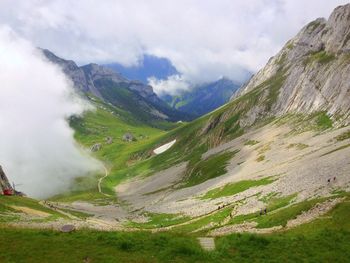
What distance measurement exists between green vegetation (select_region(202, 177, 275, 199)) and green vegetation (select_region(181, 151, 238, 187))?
32688mm

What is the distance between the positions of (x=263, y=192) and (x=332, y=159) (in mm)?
15777

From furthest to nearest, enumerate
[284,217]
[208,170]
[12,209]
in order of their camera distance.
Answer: [208,170], [12,209], [284,217]

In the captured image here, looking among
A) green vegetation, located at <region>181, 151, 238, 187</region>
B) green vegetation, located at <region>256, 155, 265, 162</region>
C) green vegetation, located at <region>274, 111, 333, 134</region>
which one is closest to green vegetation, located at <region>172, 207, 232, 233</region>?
green vegetation, located at <region>256, 155, 265, 162</region>

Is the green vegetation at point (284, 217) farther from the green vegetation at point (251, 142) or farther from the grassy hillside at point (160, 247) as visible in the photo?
the green vegetation at point (251, 142)

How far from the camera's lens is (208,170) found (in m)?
174

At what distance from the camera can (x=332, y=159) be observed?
87.8m

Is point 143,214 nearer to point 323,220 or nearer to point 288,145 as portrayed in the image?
point 288,145

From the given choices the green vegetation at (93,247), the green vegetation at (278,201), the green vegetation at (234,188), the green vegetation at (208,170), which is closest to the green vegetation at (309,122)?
the green vegetation at (208,170)

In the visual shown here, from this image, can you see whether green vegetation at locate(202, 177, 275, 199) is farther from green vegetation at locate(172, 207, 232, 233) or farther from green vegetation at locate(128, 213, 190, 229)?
green vegetation at locate(172, 207, 232, 233)

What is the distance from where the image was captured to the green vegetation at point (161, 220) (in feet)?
306

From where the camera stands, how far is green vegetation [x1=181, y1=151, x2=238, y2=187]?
159363 mm

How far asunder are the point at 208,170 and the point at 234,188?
64.7 m

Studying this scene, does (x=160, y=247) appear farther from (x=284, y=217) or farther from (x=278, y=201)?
(x=278, y=201)

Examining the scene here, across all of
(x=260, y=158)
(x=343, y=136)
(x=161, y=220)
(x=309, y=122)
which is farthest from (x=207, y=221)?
(x=309, y=122)
